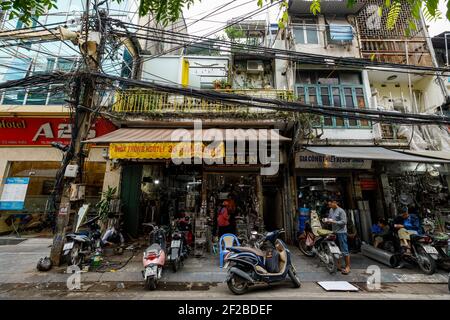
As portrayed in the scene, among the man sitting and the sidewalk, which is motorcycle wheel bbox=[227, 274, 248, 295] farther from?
the man sitting

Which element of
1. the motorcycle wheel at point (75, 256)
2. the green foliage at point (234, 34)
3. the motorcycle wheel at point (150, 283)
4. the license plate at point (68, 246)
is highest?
the green foliage at point (234, 34)

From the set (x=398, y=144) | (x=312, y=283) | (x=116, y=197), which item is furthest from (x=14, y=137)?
(x=398, y=144)

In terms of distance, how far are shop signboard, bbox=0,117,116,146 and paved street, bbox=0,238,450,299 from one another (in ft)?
15.7

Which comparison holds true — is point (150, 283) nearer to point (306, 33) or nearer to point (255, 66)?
point (255, 66)

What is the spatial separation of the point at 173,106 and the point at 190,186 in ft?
11.5

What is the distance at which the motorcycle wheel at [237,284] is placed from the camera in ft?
13.6

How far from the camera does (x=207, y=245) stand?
294 inches

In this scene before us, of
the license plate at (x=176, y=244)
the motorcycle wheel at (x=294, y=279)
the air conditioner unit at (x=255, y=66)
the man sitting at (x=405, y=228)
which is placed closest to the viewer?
the motorcycle wheel at (x=294, y=279)

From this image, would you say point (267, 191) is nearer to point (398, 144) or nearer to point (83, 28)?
point (398, 144)

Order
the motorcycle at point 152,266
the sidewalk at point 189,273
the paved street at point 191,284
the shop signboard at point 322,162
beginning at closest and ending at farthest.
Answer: the paved street at point 191,284 < the motorcycle at point 152,266 < the sidewalk at point 189,273 < the shop signboard at point 322,162

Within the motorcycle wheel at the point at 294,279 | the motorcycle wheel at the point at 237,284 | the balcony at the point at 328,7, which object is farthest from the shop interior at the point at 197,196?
the balcony at the point at 328,7

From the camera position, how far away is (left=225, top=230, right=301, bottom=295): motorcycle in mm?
4160

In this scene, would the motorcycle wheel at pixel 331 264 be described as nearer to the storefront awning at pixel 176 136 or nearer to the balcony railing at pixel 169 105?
the storefront awning at pixel 176 136

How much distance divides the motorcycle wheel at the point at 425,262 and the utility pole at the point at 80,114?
934cm
